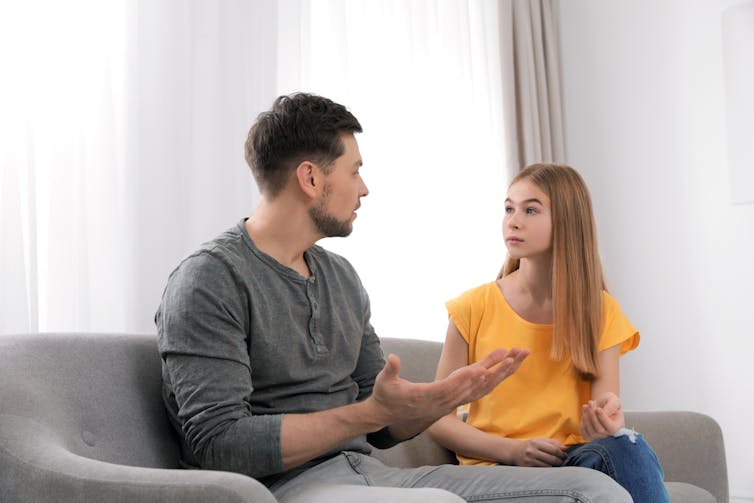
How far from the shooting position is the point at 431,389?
1.42m

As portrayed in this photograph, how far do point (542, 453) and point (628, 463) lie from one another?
203mm

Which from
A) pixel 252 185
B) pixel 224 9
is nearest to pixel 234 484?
pixel 252 185

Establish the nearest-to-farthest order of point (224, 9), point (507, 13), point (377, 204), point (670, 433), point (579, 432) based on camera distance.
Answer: point (579, 432), point (670, 433), point (224, 9), point (377, 204), point (507, 13)

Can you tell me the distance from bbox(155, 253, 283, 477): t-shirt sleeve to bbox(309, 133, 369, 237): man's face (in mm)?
242

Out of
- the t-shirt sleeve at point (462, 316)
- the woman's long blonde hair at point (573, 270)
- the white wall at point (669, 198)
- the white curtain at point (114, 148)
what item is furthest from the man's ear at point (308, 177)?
the white wall at point (669, 198)

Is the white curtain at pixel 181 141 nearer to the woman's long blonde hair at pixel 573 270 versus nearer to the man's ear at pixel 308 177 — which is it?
the man's ear at pixel 308 177

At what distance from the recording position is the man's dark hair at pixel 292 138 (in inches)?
67.8

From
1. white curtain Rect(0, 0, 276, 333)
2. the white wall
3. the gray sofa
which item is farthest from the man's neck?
the white wall

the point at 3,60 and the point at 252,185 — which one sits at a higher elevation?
the point at 3,60

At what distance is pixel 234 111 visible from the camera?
2.71 metres

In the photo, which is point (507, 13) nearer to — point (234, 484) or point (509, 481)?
point (509, 481)

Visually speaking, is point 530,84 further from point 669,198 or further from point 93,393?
point 93,393

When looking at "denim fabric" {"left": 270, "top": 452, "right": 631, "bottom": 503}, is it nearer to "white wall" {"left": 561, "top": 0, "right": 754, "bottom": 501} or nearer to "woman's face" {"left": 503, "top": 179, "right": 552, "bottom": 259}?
"woman's face" {"left": 503, "top": 179, "right": 552, "bottom": 259}

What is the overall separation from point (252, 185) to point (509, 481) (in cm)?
142
